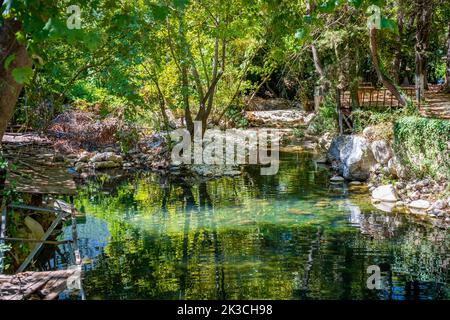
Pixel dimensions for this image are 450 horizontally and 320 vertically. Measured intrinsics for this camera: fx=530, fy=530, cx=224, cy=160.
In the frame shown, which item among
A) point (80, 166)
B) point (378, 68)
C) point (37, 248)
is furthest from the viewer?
point (80, 166)

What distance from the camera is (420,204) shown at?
12.5 m

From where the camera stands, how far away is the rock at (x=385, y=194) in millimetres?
13297

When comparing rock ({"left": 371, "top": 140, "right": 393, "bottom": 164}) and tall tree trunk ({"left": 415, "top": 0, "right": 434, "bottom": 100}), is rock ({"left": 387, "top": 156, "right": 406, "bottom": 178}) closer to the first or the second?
rock ({"left": 371, "top": 140, "right": 393, "bottom": 164})

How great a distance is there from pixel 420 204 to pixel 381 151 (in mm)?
3049

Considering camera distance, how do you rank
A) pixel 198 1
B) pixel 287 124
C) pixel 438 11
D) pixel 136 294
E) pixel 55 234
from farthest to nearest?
pixel 287 124 < pixel 438 11 < pixel 198 1 < pixel 55 234 < pixel 136 294

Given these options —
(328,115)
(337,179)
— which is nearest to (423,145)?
(337,179)

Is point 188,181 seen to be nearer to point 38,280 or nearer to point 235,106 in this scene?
point 235,106

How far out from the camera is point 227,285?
7.98m

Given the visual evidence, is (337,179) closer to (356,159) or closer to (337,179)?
(337,179)

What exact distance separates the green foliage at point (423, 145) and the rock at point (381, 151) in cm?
58

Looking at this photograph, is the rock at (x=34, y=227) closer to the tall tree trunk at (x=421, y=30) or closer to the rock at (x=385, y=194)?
the rock at (x=385, y=194)

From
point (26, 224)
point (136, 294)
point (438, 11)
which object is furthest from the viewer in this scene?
point (438, 11)

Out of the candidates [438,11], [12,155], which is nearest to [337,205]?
[12,155]

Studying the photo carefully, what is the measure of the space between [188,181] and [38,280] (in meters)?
10.5
